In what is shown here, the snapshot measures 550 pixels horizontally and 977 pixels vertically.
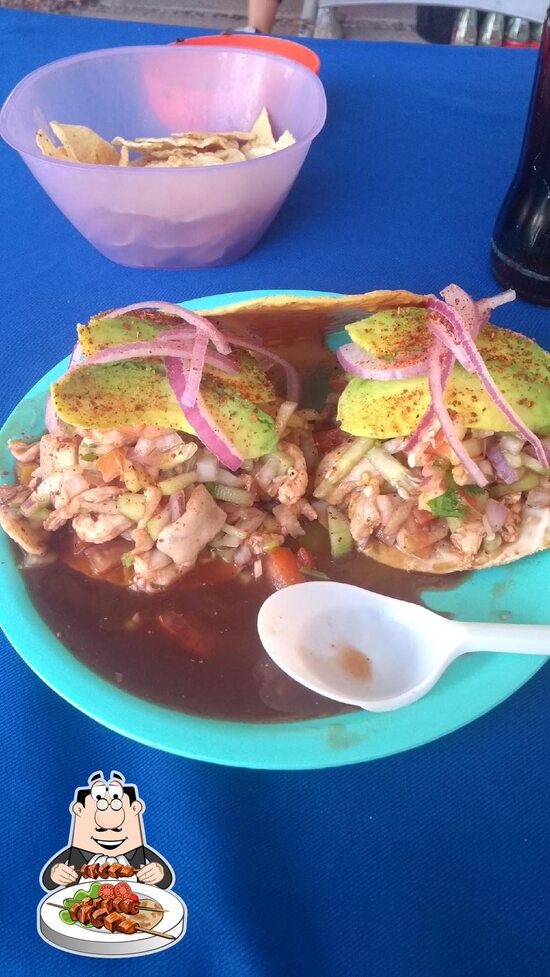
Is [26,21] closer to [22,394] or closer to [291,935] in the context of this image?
[22,394]

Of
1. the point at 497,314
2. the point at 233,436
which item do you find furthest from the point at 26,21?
the point at 233,436

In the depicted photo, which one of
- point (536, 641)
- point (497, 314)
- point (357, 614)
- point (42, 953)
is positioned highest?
point (497, 314)

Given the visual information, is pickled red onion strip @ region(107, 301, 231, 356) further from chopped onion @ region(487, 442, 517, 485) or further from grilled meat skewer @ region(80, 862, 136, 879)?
grilled meat skewer @ region(80, 862, 136, 879)

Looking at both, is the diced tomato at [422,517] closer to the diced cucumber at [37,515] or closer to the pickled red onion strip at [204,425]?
the pickled red onion strip at [204,425]

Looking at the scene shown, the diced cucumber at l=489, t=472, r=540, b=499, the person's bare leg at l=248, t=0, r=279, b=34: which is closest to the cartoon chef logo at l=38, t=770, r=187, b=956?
the diced cucumber at l=489, t=472, r=540, b=499

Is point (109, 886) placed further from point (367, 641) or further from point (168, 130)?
A: point (168, 130)

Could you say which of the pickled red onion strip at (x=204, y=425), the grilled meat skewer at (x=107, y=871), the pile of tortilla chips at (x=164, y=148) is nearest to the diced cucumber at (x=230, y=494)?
the pickled red onion strip at (x=204, y=425)
